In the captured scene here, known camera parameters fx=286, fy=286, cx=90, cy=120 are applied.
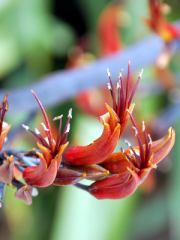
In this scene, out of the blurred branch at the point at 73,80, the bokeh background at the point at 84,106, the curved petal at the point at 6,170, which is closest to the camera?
the curved petal at the point at 6,170

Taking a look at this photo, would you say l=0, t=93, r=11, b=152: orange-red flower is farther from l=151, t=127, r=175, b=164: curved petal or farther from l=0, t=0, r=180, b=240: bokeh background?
l=0, t=0, r=180, b=240: bokeh background

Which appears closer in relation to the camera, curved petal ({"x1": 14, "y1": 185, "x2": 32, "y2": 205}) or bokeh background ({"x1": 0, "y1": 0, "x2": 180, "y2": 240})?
curved petal ({"x1": 14, "y1": 185, "x2": 32, "y2": 205})

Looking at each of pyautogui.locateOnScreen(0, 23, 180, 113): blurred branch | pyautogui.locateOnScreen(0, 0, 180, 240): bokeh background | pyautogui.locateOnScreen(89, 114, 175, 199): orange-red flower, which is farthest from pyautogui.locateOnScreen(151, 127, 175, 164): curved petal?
pyautogui.locateOnScreen(0, 0, 180, 240): bokeh background

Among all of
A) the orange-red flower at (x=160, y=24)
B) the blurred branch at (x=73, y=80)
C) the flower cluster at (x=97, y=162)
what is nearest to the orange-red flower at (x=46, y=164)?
the flower cluster at (x=97, y=162)

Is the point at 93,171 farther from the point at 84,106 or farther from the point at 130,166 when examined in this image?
the point at 84,106

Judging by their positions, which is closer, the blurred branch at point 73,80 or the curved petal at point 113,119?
the curved petal at point 113,119

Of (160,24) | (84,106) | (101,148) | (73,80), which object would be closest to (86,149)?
(101,148)

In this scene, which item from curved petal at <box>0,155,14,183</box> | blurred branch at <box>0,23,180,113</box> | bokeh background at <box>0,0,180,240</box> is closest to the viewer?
curved petal at <box>0,155,14,183</box>

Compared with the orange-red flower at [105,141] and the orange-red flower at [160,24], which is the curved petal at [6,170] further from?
the orange-red flower at [160,24]
